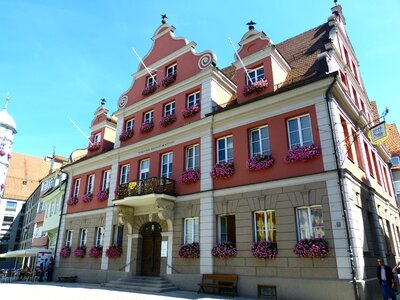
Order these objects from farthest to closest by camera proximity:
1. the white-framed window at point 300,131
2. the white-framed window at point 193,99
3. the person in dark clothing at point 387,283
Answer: the white-framed window at point 193,99 < the white-framed window at point 300,131 < the person in dark clothing at point 387,283

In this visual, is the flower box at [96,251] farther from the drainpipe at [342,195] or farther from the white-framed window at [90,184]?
the drainpipe at [342,195]

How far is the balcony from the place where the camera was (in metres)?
16.8

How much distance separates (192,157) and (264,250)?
6.78 meters

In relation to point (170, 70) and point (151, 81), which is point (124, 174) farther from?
point (170, 70)

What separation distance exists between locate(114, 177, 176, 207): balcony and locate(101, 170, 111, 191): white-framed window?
440 centimetres

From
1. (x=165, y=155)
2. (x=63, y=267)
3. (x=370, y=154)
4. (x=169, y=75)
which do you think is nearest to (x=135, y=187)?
(x=165, y=155)

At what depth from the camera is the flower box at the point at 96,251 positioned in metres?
20.2

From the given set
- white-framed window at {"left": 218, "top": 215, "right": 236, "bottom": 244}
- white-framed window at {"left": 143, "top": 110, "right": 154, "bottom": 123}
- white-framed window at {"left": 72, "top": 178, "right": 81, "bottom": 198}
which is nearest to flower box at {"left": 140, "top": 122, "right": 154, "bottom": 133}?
white-framed window at {"left": 143, "top": 110, "right": 154, "bottom": 123}

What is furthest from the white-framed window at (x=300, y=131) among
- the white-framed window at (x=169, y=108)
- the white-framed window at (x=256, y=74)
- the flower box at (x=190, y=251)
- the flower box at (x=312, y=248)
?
the white-framed window at (x=169, y=108)

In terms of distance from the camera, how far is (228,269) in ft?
46.4

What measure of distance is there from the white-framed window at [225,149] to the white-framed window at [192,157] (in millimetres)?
1447

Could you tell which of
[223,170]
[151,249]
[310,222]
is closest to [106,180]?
[151,249]

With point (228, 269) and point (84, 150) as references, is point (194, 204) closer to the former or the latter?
point (228, 269)

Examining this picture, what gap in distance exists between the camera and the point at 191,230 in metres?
16.3
